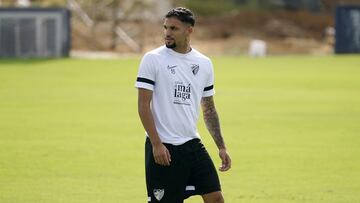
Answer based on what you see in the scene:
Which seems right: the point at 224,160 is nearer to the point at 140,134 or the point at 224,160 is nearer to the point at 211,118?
the point at 211,118

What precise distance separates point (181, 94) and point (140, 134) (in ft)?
34.4

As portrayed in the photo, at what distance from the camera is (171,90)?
27.2 ft

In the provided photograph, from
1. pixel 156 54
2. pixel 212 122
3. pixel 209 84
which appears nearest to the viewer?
pixel 156 54

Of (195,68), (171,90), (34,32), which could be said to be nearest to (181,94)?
(171,90)

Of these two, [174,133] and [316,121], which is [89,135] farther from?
[174,133]

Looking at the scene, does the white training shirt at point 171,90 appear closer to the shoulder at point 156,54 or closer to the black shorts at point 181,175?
the shoulder at point 156,54

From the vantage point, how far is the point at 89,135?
18.4 meters

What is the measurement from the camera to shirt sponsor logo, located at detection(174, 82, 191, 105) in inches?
326

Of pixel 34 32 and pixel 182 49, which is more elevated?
pixel 182 49

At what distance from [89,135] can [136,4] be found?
32.3 meters

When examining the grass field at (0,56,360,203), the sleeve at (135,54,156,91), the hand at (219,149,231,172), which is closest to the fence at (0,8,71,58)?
the grass field at (0,56,360,203)

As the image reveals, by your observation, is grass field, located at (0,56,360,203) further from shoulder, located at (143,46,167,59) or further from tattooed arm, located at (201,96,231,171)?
shoulder, located at (143,46,167,59)

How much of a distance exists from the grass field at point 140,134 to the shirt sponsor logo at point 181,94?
145 inches

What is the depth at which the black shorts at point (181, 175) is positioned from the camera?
8305 millimetres
